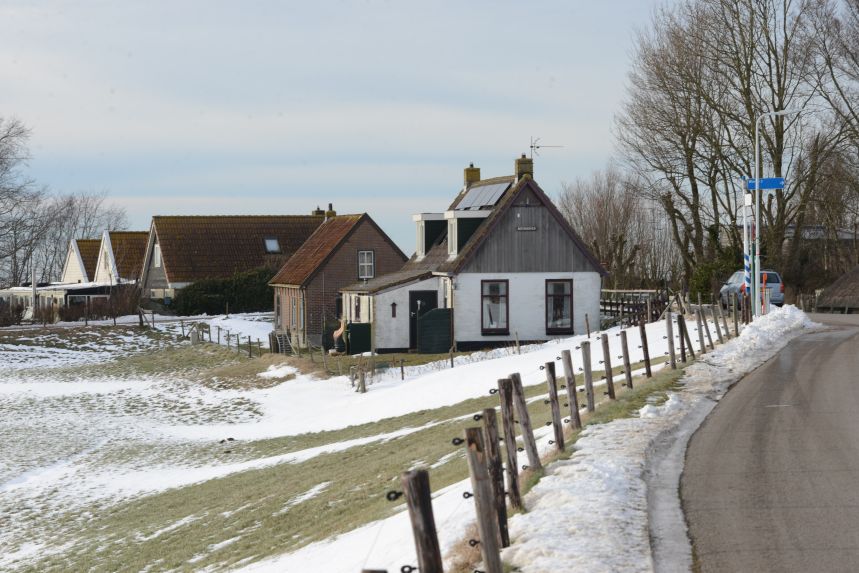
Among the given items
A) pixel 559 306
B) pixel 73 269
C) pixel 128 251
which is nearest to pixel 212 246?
pixel 128 251

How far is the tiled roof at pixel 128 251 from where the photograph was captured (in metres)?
76.2

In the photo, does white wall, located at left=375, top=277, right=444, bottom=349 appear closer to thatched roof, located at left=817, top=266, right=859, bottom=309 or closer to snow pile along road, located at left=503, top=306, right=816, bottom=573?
thatched roof, located at left=817, top=266, right=859, bottom=309

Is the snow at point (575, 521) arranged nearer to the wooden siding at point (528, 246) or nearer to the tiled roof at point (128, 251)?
the wooden siding at point (528, 246)

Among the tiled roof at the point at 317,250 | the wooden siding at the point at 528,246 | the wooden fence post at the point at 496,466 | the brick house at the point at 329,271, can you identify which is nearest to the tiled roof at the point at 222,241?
the tiled roof at the point at 317,250

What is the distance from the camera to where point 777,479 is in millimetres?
12086

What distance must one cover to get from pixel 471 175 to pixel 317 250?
1017cm

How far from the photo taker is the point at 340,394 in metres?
35.3

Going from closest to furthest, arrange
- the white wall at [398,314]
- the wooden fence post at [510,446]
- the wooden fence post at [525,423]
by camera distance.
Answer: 1. the wooden fence post at [510,446]
2. the wooden fence post at [525,423]
3. the white wall at [398,314]

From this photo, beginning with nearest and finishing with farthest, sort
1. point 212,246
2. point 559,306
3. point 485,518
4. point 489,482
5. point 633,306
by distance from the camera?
1. point 485,518
2. point 489,482
3. point 559,306
4. point 633,306
5. point 212,246

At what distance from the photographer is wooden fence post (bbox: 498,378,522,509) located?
10.6 meters

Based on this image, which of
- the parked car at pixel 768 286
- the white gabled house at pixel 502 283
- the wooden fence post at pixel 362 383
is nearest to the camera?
the wooden fence post at pixel 362 383

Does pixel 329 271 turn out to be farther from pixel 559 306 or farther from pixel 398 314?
pixel 559 306

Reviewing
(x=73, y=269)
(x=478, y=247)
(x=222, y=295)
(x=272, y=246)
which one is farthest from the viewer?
(x=73, y=269)

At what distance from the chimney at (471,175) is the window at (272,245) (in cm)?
2272
